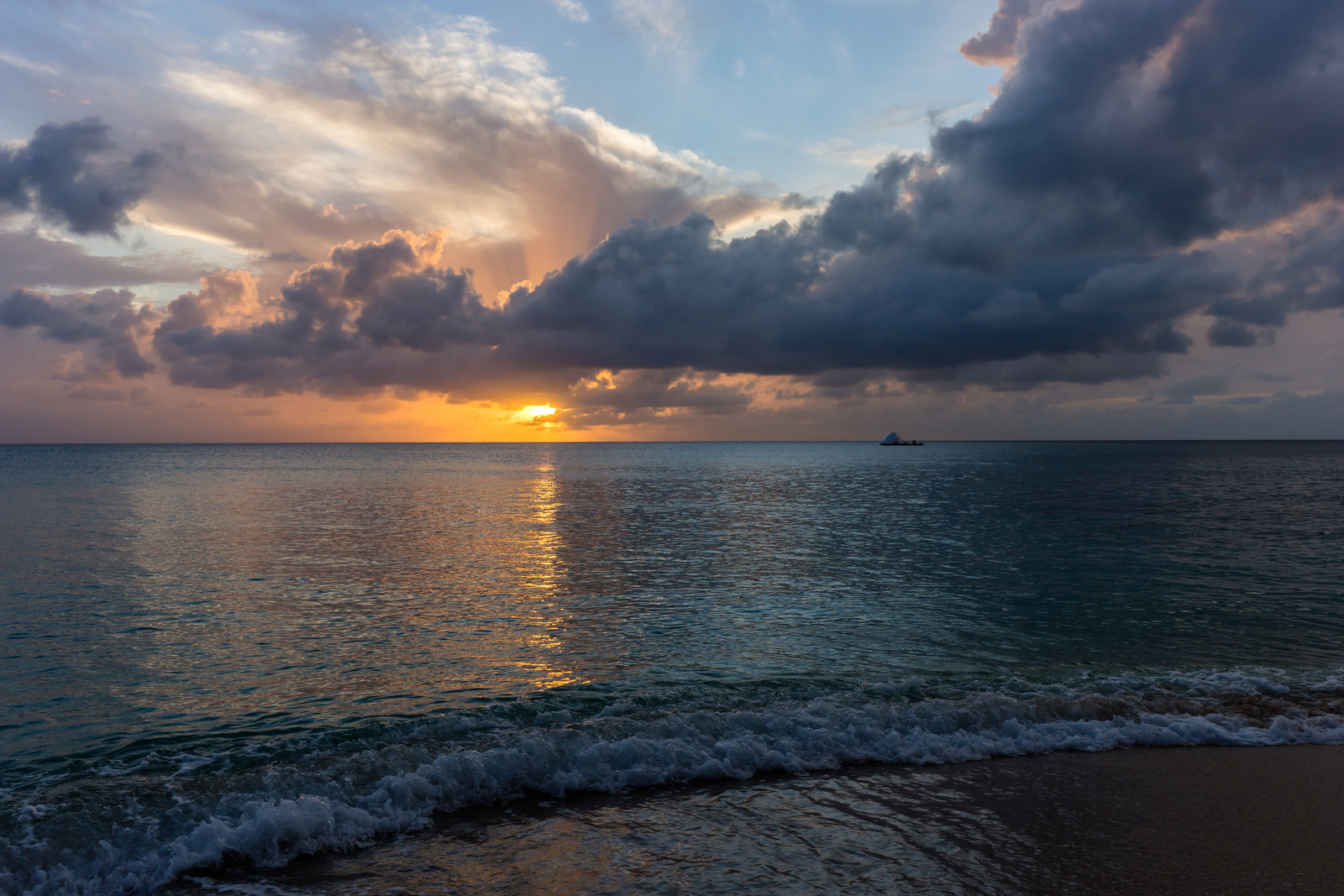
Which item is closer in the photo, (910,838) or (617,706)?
(910,838)

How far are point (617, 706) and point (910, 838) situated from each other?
22.9ft

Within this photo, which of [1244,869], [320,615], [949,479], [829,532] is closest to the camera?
[1244,869]

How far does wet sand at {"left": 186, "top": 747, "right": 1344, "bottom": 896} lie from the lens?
8.34 meters

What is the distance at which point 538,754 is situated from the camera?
11844 mm

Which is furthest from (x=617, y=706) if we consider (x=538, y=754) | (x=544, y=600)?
(x=544, y=600)

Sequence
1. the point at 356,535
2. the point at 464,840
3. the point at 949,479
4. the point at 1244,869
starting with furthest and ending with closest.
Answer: the point at 949,479 < the point at 356,535 < the point at 464,840 < the point at 1244,869

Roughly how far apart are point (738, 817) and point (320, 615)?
56.8ft

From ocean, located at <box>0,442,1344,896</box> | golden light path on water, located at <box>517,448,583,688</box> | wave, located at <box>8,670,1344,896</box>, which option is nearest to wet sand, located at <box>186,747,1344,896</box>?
ocean, located at <box>0,442,1344,896</box>

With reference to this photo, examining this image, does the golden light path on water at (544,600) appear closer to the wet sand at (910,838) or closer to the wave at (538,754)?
the wave at (538,754)

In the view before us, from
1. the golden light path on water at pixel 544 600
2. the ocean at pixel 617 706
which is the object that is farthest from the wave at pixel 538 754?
the golden light path on water at pixel 544 600

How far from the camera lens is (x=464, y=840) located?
9648 millimetres

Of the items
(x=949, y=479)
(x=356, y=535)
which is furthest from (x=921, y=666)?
(x=949, y=479)

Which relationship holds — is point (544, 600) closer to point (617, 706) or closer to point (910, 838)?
point (617, 706)

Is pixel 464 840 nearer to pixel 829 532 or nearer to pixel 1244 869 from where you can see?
pixel 1244 869
